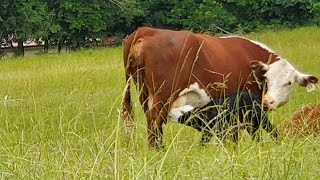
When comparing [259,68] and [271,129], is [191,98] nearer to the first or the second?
[259,68]

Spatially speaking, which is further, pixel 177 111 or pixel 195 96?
pixel 195 96

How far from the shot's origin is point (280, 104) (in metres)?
7.91

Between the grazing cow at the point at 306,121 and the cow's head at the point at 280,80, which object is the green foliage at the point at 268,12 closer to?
the cow's head at the point at 280,80

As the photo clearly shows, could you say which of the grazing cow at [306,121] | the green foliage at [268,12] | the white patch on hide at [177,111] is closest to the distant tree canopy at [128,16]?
the green foliage at [268,12]

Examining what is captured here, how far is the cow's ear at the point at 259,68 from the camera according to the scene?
795cm

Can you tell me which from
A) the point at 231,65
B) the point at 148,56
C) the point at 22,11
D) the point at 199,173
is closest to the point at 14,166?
the point at 199,173

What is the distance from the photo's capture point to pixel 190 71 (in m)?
7.46

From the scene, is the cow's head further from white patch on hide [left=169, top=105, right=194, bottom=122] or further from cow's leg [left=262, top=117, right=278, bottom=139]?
cow's leg [left=262, top=117, right=278, bottom=139]

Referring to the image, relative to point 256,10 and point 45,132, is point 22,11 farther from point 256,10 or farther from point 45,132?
point 45,132

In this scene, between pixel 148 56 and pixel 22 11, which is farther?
pixel 22 11

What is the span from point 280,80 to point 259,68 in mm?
294

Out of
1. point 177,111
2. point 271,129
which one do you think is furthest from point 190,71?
point 271,129

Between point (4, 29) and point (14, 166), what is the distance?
31725 millimetres

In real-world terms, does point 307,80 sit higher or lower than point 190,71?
A: lower
